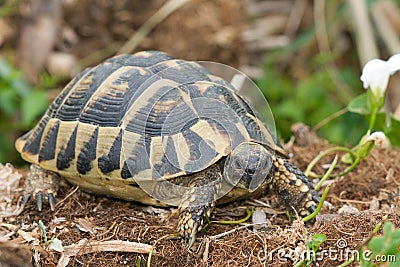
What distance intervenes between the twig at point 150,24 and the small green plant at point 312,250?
3840 mm

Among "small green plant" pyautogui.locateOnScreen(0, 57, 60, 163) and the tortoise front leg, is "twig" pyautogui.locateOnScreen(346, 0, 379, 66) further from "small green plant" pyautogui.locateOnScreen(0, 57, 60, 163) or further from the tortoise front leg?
the tortoise front leg

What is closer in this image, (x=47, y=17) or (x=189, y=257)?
(x=189, y=257)

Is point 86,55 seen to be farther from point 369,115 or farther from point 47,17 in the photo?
point 369,115

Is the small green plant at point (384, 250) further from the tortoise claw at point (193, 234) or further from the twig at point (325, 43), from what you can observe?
the twig at point (325, 43)

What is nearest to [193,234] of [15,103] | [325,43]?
[15,103]

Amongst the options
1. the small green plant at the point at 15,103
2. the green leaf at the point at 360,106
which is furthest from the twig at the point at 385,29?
the small green plant at the point at 15,103

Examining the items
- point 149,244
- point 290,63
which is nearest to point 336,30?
point 290,63

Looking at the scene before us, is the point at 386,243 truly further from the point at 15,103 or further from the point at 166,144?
the point at 15,103

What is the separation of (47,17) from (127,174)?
3.69 meters

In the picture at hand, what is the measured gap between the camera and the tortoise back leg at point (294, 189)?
2.58 meters

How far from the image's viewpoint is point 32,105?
4410mm

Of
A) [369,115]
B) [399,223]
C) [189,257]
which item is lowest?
[189,257]

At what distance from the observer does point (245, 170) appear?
239cm

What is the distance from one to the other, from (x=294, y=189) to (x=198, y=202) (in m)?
0.47
